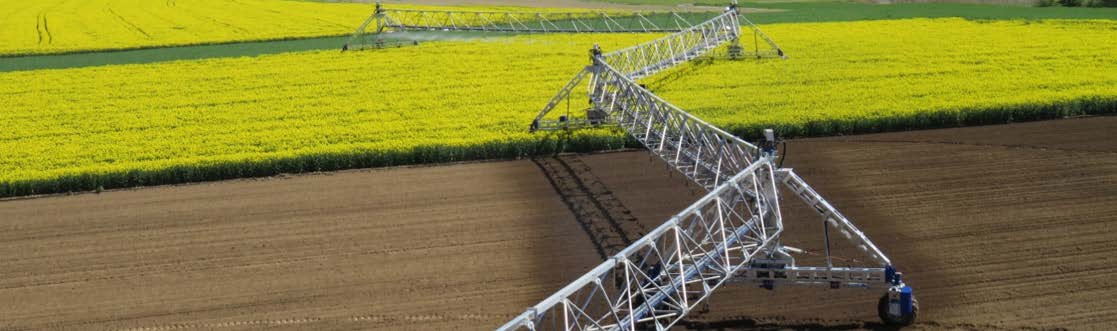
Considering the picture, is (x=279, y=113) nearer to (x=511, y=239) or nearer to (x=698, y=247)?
(x=511, y=239)

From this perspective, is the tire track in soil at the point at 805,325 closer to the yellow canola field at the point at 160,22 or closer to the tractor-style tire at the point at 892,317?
the tractor-style tire at the point at 892,317

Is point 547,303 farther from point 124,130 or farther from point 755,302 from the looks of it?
point 124,130

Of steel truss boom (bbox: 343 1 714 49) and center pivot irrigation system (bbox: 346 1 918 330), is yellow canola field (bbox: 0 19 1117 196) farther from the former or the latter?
center pivot irrigation system (bbox: 346 1 918 330)

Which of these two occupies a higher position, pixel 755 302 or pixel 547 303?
pixel 547 303

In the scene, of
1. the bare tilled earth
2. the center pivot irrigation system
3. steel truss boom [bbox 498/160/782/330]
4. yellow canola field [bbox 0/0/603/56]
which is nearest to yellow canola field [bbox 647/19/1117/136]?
the bare tilled earth

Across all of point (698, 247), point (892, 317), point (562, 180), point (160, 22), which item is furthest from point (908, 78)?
point (160, 22)

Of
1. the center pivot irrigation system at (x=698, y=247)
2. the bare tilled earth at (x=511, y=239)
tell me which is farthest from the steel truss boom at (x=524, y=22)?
the bare tilled earth at (x=511, y=239)

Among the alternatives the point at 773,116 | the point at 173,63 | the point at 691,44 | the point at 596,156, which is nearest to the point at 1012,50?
the point at 691,44
